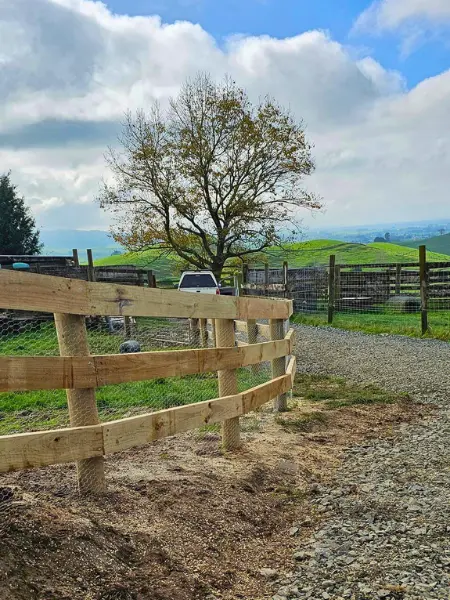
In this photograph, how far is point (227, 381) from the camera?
545 centimetres

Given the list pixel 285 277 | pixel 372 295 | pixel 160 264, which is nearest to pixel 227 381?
pixel 372 295

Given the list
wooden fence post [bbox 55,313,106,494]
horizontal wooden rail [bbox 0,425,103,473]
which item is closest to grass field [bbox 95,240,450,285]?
wooden fence post [bbox 55,313,106,494]

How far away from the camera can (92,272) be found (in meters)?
20.0

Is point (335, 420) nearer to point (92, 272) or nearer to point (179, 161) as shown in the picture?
point (92, 272)

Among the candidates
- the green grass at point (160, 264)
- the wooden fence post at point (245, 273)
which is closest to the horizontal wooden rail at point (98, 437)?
the green grass at point (160, 264)

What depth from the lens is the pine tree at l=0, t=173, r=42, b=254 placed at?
3788 cm

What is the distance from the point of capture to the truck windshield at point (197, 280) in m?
20.2

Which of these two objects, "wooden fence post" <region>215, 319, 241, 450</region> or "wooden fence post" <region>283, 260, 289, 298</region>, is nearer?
"wooden fence post" <region>215, 319, 241, 450</region>

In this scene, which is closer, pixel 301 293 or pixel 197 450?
pixel 197 450

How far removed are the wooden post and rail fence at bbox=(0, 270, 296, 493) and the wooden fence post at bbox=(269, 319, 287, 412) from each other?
209cm

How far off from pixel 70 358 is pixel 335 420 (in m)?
4.53

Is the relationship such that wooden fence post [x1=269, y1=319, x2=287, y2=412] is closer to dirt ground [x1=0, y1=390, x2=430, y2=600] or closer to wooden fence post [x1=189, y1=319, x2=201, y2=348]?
dirt ground [x1=0, y1=390, x2=430, y2=600]

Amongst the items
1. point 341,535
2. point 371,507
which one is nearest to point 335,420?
point 371,507

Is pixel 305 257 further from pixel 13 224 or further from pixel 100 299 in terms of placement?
pixel 100 299
